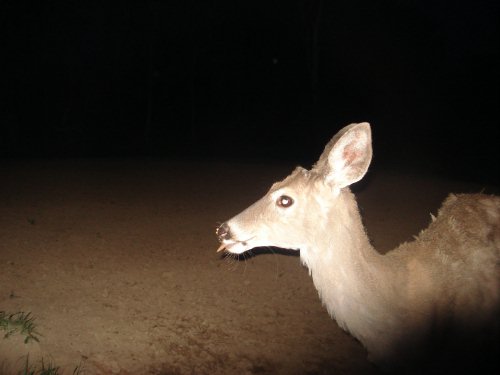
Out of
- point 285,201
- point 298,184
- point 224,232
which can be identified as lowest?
point 224,232

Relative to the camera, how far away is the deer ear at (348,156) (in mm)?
3799

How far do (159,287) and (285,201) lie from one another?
347 centimetres

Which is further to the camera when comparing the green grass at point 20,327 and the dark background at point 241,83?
the dark background at point 241,83

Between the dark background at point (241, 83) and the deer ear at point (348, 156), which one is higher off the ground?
the dark background at point (241, 83)

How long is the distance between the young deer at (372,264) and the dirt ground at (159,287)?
1708mm

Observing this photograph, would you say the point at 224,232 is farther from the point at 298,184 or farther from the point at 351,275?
the point at 351,275

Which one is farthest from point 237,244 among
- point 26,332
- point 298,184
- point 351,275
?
point 26,332

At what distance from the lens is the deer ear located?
3799 mm

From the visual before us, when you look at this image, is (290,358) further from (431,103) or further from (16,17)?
(16,17)

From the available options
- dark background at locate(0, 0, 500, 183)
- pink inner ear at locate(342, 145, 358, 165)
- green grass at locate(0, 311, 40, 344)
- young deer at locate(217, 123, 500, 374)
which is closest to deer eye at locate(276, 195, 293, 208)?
young deer at locate(217, 123, 500, 374)

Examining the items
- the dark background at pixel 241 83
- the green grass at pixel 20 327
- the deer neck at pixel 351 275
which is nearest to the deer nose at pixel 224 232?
the deer neck at pixel 351 275

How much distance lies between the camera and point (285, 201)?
420 centimetres

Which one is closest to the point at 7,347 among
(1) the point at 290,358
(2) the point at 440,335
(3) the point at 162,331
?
(3) the point at 162,331

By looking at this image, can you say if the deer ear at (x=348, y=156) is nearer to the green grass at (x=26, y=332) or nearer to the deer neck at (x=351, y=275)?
the deer neck at (x=351, y=275)
